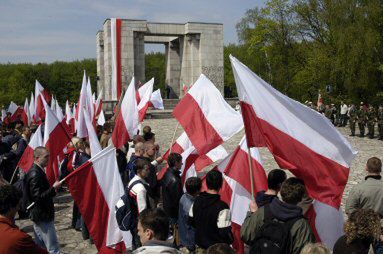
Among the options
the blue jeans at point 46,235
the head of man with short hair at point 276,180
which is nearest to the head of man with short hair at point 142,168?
the blue jeans at point 46,235

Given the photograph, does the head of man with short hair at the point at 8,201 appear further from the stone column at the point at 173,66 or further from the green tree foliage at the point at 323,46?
the stone column at the point at 173,66

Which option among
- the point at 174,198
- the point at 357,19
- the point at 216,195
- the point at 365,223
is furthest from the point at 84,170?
the point at 357,19

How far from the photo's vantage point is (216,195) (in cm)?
420

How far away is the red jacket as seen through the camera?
2.94 m

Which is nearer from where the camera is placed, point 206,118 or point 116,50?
point 206,118

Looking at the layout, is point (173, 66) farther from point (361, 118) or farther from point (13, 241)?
point (13, 241)

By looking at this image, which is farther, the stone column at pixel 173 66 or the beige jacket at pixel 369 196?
the stone column at pixel 173 66

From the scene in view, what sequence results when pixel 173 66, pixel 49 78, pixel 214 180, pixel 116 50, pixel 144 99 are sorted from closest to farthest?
pixel 214 180 → pixel 144 99 → pixel 116 50 → pixel 173 66 → pixel 49 78

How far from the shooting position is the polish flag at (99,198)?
5102 millimetres

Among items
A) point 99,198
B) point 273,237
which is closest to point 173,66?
point 99,198

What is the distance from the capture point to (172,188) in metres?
5.73

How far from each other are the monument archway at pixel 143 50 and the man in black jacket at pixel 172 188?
34.3m

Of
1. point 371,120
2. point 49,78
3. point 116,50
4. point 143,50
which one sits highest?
point 143,50

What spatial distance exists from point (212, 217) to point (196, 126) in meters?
2.38
